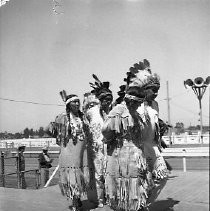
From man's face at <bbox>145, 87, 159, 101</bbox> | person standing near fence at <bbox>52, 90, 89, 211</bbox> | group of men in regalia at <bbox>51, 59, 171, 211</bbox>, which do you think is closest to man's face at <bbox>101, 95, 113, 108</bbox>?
group of men in regalia at <bbox>51, 59, 171, 211</bbox>

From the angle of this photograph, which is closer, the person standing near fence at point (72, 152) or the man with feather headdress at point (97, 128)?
the person standing near fence at point (72, 152)

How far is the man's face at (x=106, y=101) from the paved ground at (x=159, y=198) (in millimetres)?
1383

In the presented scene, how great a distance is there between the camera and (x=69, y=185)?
516 cm

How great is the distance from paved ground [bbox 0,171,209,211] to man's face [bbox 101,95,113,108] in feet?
4.54

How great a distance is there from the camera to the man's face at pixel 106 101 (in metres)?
5.57

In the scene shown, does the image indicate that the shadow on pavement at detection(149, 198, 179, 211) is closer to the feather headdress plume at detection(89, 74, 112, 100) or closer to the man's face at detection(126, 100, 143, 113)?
the feather headdress plume at detection(89, 74, 112, 100)

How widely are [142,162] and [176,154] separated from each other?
419cm

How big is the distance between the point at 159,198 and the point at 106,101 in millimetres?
1624

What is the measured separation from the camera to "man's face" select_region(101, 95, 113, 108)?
5.57 metres

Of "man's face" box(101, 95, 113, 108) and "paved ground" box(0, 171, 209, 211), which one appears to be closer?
"paved ground" box(0, 171, 209, 211)

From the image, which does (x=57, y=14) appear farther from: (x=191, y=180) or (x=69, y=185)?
(x=191, y=180)

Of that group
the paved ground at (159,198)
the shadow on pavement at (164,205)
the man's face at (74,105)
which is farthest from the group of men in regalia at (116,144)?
the shadow on pavement at (164,205)

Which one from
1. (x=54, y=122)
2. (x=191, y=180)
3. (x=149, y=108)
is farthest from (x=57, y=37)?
(x=191, y=180)

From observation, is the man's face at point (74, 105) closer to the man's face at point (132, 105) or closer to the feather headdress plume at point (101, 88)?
the feather headdress plume at point (101, 88)
